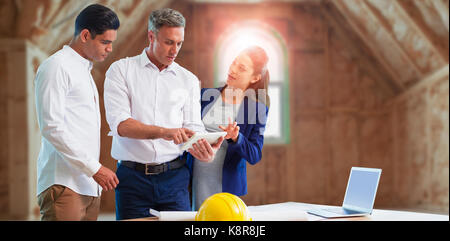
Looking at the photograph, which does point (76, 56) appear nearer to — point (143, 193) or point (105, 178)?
point (105, 178)

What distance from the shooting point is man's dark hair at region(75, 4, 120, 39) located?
5.05 ft

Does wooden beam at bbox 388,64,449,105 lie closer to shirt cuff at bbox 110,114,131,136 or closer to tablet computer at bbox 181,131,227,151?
tablet computer at bbox 181,131,227,151

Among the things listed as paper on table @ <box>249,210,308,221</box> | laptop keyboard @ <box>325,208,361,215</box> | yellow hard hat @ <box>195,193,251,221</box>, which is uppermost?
yellow hard hat @ <box>195,193,251,221</box>

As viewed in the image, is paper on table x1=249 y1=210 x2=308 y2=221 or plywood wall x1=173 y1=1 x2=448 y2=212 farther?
plywood wall x1=173 y1=1 x2=448 y2=212

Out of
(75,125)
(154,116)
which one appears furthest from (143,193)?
(75,125)

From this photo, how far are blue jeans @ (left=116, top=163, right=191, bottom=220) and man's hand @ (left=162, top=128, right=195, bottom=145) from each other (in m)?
0.26

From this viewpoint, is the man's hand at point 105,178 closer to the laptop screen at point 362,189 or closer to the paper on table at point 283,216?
the paper on table at point 283,216

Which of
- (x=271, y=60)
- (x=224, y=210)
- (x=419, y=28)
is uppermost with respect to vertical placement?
(x=419, y=28)

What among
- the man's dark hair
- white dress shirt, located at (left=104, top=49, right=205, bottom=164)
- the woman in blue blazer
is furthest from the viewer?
the woman in blue blazer

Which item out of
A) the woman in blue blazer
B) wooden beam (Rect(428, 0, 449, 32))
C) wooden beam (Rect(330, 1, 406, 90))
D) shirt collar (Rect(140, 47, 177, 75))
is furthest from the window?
shirt collar (Rect(140, 47, 177, 75))

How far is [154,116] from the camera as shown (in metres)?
1.79

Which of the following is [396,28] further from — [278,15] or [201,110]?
[201,110]

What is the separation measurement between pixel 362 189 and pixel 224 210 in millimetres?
767
